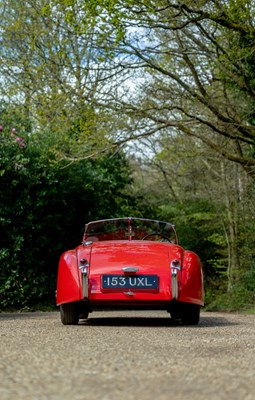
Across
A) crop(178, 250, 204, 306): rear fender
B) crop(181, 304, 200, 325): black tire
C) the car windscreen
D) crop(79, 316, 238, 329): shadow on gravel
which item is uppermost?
the car windscreen

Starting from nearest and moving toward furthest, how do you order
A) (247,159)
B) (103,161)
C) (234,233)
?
1. (247,159)
2. (103,161)
3. (234,233)

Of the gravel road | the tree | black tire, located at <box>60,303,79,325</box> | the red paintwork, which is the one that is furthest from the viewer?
the tree

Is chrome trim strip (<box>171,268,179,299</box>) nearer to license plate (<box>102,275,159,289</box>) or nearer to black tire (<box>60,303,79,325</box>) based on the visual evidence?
license plate (<box>102,275,159,289</box>)

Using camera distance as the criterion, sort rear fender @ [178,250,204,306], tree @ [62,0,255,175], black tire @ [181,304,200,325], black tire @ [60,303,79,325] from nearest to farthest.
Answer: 1. rear fender @ [178,250,204,306]
2. black tire @ [60,303,79,325]
3. black tire @ [181,304,200,325]
4. tree @ [62,0,255,175]

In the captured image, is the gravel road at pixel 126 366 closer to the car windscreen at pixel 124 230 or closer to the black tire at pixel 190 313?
the black tire at pixel 190 313

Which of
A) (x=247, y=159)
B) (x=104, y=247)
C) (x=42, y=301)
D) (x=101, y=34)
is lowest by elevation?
(x=42, y=301)

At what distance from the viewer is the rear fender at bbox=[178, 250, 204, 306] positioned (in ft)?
30.7

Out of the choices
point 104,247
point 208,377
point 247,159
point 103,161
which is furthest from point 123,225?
point 103,161

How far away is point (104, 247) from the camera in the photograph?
9.87m

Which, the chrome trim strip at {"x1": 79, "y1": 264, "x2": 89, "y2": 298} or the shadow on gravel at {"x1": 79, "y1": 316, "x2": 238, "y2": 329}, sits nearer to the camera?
the chrome trim strip at {"x1": 79, "y1": 264, "x2": 89, "y2": 298}

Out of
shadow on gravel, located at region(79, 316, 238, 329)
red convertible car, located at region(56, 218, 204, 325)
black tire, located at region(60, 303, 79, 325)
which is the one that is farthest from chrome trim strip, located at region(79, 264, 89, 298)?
shadow on gravel, located at region(79, 316, 238, 329)

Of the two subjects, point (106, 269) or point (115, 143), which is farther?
point (115, 143)

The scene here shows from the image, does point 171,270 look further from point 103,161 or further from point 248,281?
point 103,161

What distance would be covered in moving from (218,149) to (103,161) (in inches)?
169
